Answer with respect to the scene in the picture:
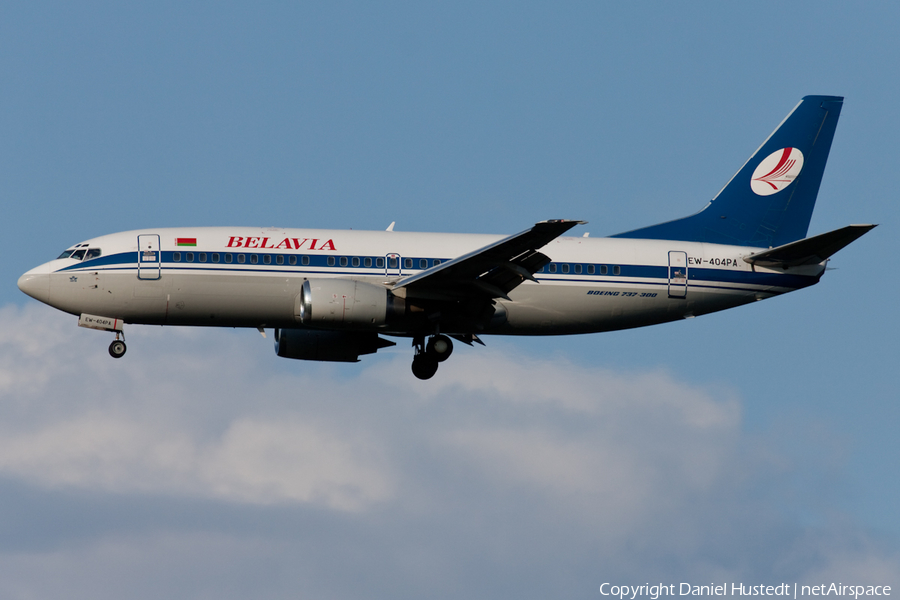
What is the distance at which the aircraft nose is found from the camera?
113 ft

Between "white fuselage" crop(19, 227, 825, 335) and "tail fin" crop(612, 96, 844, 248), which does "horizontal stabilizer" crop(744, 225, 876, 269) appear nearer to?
"white fuselage" crop(19, 227, 825, 335)

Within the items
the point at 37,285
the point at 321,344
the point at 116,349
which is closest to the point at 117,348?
the point at 116,349

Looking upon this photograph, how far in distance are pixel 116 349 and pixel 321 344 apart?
6.94 meters

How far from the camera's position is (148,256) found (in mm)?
34281

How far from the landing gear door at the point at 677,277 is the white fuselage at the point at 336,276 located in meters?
0.03

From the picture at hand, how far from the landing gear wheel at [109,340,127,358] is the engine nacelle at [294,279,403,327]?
5793 mm

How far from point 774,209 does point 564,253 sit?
906cm

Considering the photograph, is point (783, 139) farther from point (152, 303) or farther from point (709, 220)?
point (152, 303)

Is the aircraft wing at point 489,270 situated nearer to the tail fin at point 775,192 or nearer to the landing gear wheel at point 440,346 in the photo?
the landing gear wheel at point 440,346

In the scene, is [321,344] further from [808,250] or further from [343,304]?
[808,250]

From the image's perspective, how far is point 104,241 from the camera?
115 ft

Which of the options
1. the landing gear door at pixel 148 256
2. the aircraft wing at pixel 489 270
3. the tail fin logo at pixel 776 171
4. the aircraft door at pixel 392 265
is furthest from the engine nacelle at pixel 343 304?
the tail fin logo at pixel 776 171

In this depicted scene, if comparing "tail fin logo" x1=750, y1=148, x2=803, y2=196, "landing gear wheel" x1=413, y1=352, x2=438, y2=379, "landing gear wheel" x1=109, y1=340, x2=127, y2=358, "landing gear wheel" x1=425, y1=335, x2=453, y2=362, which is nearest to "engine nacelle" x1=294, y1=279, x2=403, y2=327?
"landing gear wheel" x1=425, y1=335, x2=453, y2=362

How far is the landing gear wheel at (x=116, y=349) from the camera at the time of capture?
34750 mm
